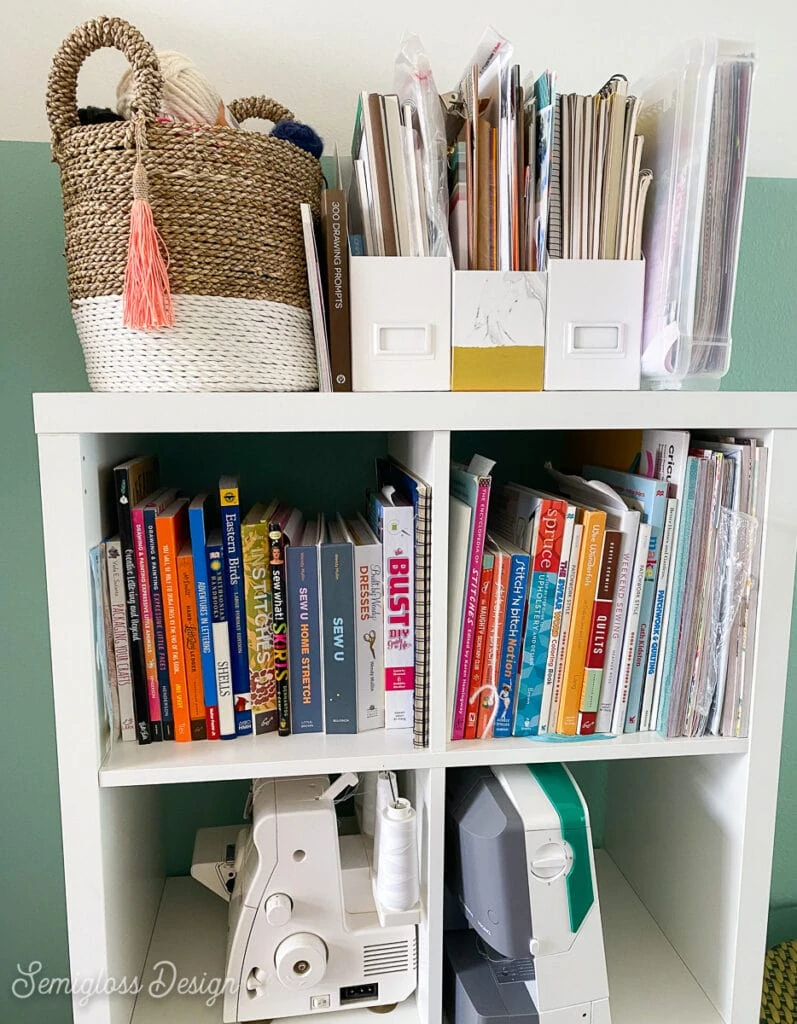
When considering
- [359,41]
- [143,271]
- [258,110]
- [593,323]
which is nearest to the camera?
[143,271]

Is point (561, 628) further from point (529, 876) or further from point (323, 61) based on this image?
point (323, 61)

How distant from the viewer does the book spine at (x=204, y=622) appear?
834 millimetres

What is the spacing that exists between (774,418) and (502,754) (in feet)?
1.52

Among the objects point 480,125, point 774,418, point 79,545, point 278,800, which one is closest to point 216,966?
point 278,800

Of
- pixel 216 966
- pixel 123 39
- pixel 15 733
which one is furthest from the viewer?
pixel 15 733

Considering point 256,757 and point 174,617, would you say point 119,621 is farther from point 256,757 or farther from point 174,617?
point 256,757

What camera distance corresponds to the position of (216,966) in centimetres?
100

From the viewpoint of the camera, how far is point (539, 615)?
86 cm

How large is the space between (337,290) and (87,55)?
34cm

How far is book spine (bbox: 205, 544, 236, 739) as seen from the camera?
0.84 meters

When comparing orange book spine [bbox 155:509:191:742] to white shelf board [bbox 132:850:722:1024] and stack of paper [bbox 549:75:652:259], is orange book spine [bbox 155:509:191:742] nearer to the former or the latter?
white shelf board [bbox 132:850:722:1024]

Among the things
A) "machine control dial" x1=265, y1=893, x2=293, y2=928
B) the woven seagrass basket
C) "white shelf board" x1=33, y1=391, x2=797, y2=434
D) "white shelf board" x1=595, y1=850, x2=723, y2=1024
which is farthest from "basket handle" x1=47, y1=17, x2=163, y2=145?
"white shelf board" x1=595, y1=850, x2=723, y2=1024

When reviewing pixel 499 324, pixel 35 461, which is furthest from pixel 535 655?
pixel 35 461

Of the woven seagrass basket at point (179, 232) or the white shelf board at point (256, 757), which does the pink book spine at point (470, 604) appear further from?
the woven seagrass basket at point (179, 232)
